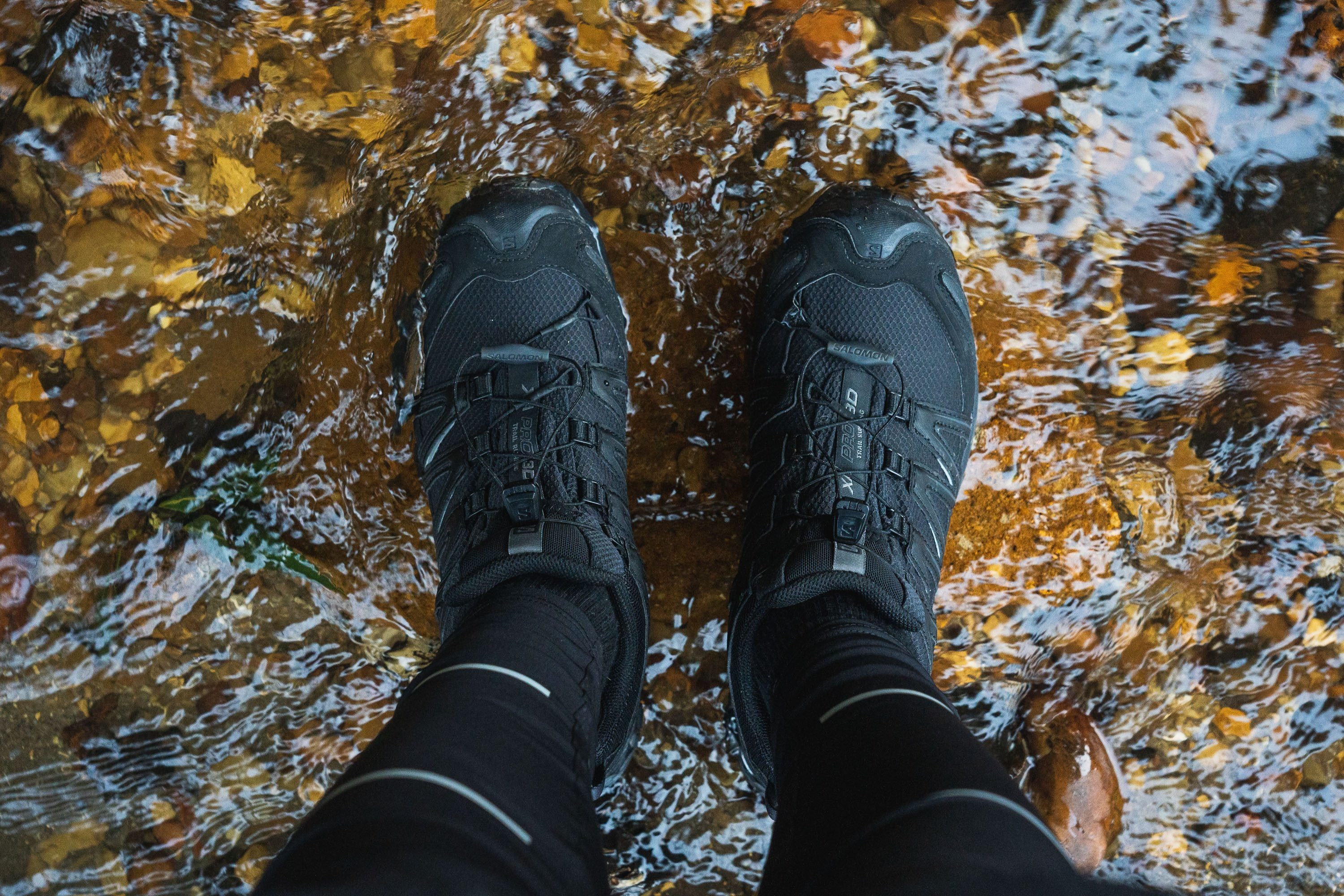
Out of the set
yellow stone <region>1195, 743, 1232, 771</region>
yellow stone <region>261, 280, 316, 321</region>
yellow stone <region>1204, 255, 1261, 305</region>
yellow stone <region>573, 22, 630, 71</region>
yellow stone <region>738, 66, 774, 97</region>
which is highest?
yellow stone <region>573, 22, 630, 71</region>

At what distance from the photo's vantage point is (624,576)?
142cm

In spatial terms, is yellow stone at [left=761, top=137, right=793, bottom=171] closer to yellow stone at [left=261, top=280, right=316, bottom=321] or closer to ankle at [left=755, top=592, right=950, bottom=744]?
ankle at [left=755, top=592, right=950, bottom=744]

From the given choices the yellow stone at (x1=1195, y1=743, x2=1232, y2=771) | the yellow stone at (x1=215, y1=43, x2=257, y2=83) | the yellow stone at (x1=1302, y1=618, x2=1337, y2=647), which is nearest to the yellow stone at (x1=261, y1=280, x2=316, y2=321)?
the yellow stone at (x1=215, y1=43, x2=257, y2=83)

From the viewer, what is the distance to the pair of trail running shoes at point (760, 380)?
1541 mm

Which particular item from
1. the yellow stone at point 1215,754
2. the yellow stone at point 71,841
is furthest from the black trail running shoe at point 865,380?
the yellow stone at point 71,841

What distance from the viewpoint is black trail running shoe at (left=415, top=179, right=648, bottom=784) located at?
151 centimetres

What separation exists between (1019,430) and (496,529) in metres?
1.09

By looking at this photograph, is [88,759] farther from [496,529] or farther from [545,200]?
[545,200]

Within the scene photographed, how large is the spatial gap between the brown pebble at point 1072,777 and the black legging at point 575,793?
0.67 metres

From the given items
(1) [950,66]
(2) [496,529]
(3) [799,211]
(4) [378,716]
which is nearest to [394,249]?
(2) [496,529]

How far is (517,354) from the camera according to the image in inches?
64.5

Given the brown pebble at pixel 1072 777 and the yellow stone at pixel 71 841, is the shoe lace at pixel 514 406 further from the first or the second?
the brown pebble at pixel 1072 777

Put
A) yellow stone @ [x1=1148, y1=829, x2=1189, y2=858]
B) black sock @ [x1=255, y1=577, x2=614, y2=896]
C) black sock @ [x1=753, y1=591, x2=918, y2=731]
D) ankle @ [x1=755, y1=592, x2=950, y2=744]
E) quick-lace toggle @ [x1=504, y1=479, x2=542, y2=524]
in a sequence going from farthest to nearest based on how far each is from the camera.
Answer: yellow stone @ [x1=1148, y1=829, x2=1189, y2=858] → quick-lace toggle @ [x1=504, y1=479, x2=542, y2=524] → black sock @ [x1=753, y1=591, x2=918, y2=731] → ankle @ [x1=755, y1=592, x2=950, y2=744] → black sock @ [x1=255, y1=577, x2=614, y2=896]

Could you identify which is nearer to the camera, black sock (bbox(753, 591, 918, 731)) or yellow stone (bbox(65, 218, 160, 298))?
black sock (bbox(753, 591, 918, 731))
